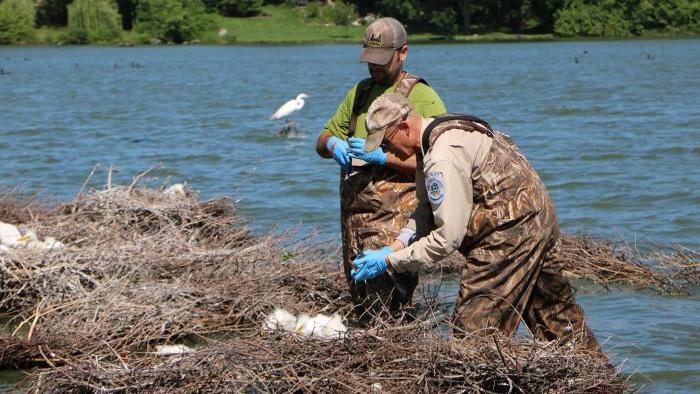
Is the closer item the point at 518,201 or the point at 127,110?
the point at 518,201

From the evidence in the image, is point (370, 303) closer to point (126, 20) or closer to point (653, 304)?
point (653, 304)

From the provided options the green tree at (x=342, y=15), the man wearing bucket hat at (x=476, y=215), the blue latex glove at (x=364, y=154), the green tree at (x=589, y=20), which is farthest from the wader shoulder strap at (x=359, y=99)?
the green tree at (x=342, y=15)

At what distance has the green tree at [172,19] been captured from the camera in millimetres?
98250

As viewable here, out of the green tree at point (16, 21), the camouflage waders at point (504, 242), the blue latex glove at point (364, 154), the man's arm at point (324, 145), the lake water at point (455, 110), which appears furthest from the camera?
the green tree at point (16, 21)

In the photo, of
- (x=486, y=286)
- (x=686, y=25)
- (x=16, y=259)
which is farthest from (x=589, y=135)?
(x=686, y=25)

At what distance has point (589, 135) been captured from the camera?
2250 centimetres

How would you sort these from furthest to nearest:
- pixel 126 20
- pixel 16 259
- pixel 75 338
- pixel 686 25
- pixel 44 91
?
pixel 126 20 → pixel 686 25 → pixel 44 91 → pixel 16 259 → pixel 75 338

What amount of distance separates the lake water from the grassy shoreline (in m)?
39.2

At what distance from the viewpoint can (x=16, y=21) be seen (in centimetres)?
9419

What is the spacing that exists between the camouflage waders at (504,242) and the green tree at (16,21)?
93.3 metres

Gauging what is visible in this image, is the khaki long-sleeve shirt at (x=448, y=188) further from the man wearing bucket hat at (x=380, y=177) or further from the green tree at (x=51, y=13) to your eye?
the green tree at (x=51, y=13)

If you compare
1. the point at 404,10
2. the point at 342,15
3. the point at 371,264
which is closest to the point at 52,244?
the point at 371,264

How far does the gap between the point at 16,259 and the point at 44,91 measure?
34.7 metres

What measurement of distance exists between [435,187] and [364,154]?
0.93m
